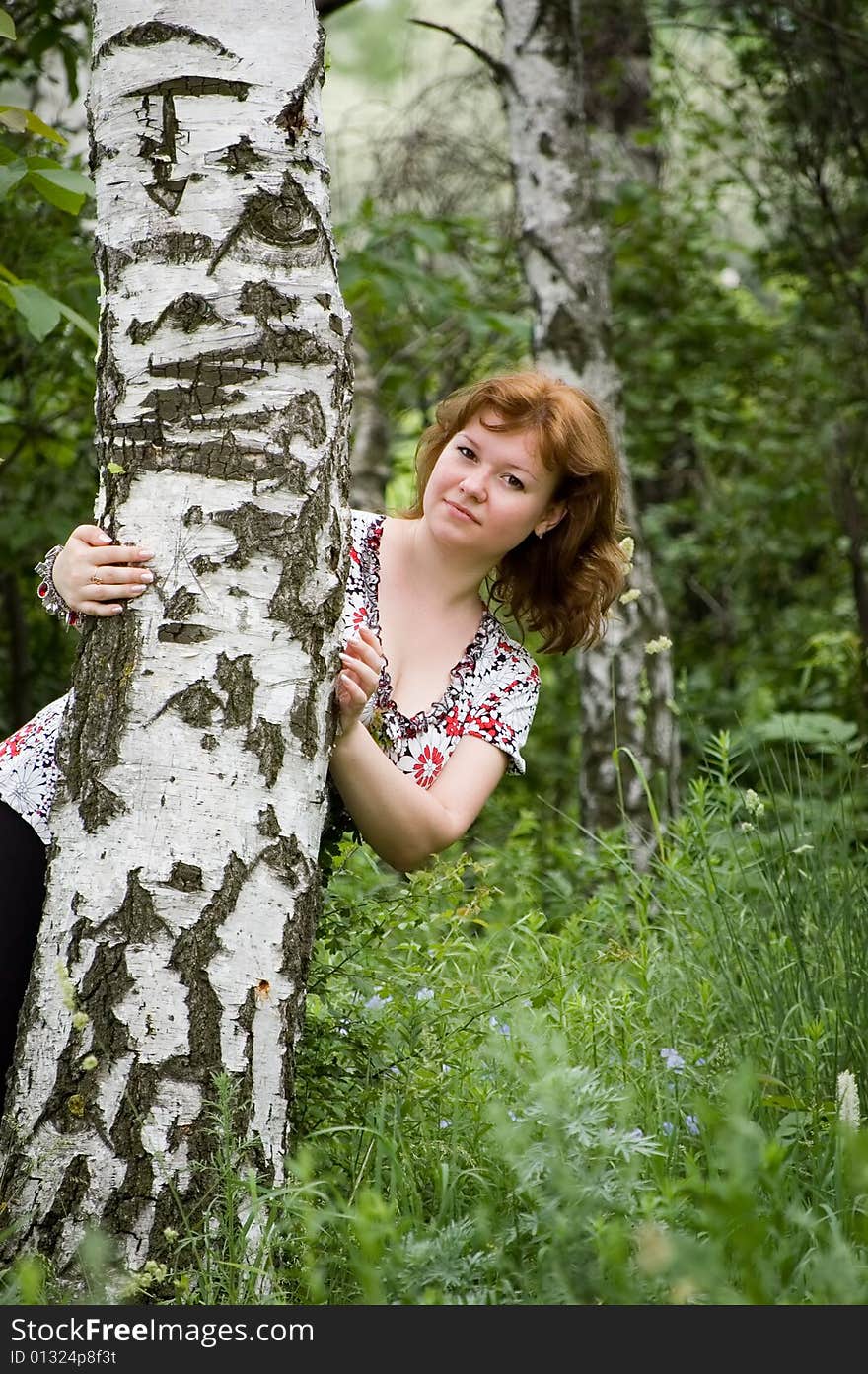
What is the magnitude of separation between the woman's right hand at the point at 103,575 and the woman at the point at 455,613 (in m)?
0.19

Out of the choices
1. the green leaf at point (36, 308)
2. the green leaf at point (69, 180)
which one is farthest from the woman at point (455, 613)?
the green leaf at point (69, 180)

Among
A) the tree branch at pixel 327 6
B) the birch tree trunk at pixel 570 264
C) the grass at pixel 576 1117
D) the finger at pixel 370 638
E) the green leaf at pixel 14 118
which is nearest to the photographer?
the grass at pixel 576 1117

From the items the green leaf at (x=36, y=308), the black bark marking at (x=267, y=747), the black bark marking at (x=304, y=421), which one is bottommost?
the black bark marking at (x=267, y=747)

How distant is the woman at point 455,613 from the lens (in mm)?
1930

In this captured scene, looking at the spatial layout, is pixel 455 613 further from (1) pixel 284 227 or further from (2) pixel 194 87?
(2) pixel 194 87

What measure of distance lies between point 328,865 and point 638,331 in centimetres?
514

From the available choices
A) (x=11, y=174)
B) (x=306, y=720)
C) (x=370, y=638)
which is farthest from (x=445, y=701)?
(x=11, y=174)

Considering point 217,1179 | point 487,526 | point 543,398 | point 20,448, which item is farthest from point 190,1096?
point 20,448

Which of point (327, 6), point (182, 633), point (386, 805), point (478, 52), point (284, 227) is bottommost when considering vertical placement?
point (386, 805)

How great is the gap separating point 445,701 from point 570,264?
235 cm

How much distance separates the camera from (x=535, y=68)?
4.16 m

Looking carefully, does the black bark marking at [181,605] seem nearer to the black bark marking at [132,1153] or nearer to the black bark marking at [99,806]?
the black bark marking at [99,806]

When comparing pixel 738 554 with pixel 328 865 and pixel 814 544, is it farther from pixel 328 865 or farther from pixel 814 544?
pixel 328 865

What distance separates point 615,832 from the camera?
317 cm
